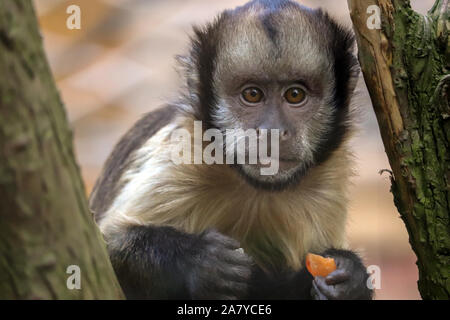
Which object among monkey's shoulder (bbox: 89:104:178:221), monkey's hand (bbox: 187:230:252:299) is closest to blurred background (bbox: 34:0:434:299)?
monkey's shoulder (bbox: 89:104:178:221)

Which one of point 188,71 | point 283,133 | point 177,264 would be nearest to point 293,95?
point 283,133

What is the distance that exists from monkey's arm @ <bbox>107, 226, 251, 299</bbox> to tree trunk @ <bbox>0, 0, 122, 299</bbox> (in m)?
1.46

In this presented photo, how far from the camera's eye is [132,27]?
12898 millimetres

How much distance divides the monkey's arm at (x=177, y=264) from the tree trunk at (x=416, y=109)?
3.90 feet

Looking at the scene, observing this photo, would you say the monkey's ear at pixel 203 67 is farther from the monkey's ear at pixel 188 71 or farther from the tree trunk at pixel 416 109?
the tree trunk at pixel 416 109

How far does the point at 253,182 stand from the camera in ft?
14.0

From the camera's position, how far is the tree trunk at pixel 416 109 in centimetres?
352

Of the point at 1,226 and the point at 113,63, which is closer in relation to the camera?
the point at 1,226

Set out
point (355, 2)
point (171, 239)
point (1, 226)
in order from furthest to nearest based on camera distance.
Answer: point (171, 239)
point (355, 2)
point (1, 226)

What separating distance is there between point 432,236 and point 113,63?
33.2 feet

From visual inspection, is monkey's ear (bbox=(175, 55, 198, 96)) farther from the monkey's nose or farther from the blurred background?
the blurred background

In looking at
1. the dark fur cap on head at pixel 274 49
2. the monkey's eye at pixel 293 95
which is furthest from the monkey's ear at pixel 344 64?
the monkey's eye at pixel 293 95

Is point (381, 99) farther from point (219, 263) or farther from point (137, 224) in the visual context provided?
point (137, 224)

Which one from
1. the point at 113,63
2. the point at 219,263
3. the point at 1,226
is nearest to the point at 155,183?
the point at 219,263
